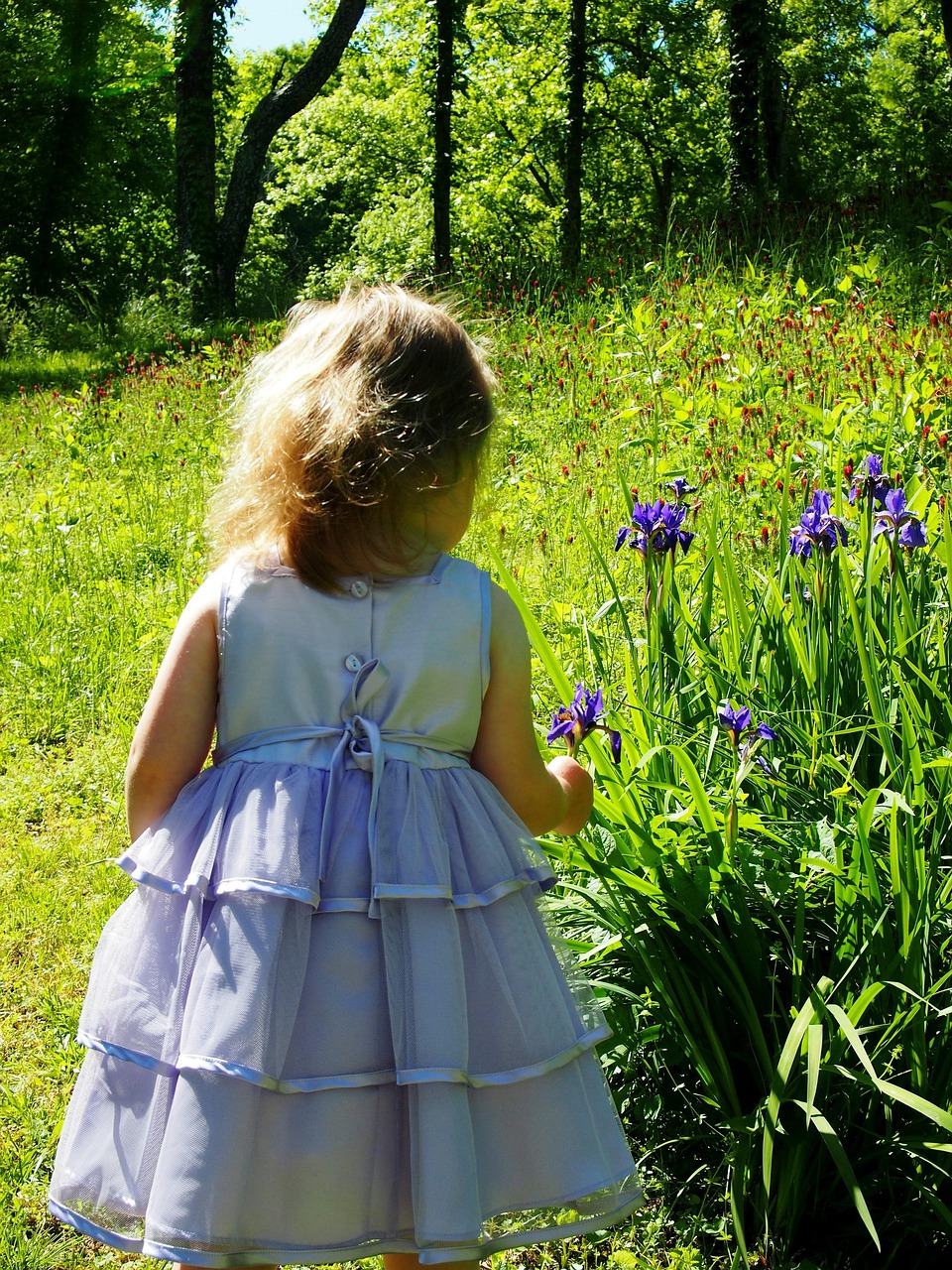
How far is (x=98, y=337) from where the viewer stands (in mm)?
12773

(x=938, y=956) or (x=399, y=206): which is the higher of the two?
(x=399, y=206)

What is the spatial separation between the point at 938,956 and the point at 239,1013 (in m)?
1.20

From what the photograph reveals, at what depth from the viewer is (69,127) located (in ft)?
63.7

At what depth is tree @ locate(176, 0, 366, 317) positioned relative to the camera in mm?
13781

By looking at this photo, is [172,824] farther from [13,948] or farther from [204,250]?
[204,250]

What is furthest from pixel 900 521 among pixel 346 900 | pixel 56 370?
pixel 56 370

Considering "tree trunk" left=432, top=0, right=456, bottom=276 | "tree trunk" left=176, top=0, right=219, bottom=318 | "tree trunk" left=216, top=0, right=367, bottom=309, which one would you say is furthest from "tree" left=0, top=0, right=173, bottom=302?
"tree trunk" left=432, top=0, right=456, bottom=276

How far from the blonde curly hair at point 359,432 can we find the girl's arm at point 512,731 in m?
0.16

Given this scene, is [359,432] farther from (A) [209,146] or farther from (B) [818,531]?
(A) [209,146]

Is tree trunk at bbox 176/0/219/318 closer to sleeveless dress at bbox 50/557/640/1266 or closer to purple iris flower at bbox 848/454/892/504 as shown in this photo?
purple iris flower at bbox 848/454/892/504

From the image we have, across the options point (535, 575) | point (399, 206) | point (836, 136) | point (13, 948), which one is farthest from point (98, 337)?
point (836, 136)

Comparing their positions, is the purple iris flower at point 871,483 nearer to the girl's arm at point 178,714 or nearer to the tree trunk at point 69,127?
the girl's arm at point 178,714

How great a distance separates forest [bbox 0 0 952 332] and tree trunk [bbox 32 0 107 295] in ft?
0.13

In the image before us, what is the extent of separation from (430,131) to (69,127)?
758 cm
